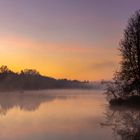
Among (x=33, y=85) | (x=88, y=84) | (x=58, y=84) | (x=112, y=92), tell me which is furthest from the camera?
(x=88, y=84)

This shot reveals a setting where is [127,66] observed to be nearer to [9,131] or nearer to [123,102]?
[123,102]

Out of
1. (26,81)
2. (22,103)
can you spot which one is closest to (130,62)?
(22,103)

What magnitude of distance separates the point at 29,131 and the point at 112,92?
21.3m

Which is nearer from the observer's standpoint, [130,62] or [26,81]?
[130,62]

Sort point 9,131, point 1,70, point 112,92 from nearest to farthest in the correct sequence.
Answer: point 9,131 → point 112,92 → point 1,70

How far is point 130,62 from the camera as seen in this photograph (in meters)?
35.8

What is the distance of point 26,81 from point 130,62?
3744 inches

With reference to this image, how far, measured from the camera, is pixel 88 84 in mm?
189375

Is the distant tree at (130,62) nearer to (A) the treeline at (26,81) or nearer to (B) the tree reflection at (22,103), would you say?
(B) the tree reflection at (22,103)

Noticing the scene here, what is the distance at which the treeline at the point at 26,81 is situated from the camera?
11662 cm

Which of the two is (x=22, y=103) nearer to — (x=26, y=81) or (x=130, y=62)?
(x=130, y=62)

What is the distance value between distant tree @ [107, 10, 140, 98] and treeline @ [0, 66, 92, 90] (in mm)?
78528


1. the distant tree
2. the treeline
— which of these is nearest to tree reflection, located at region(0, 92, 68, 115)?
the distant tree

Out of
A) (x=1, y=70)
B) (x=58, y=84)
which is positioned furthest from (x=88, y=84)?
(x=1, y=70)
